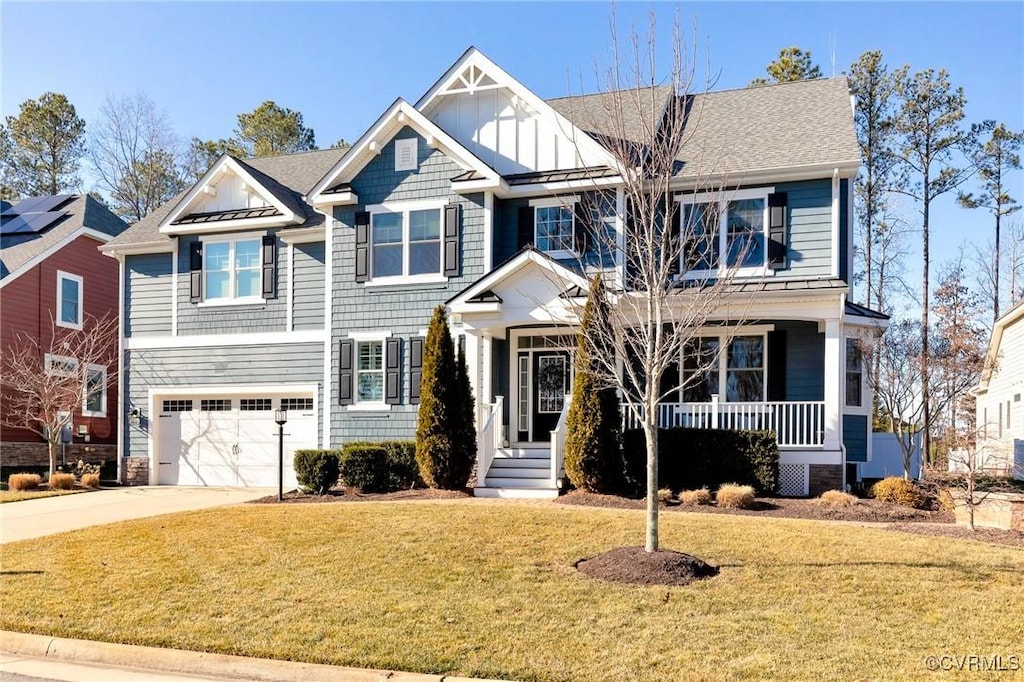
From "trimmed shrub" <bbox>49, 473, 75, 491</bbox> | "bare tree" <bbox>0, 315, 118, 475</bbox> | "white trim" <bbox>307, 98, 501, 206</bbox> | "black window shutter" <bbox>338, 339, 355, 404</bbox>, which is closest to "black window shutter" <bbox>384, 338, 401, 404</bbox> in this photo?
"black window shutter" <bbox>338, 339, 355, 404</bbox>

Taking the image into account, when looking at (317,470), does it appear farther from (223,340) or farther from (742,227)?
(742,227)

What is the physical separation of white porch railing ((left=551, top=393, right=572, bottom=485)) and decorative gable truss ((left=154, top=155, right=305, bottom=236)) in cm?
824

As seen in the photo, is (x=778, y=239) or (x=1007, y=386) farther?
(x=1007, y=386)

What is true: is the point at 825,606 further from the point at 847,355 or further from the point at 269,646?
the point at 847,355

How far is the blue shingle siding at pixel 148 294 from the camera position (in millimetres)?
21062

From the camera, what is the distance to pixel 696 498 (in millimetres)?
13578

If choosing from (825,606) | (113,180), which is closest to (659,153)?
(825,606)

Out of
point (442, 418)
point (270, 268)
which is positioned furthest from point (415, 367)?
point (270, 268)

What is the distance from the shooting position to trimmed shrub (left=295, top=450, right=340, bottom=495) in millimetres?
16312

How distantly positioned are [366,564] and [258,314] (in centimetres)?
1220

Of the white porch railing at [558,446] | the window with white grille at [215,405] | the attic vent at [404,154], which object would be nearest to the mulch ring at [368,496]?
the white porch railing at [558,446]

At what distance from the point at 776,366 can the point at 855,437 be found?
2.21 metres

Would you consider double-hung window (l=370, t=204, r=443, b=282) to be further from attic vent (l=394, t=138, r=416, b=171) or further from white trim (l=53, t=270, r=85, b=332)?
white trim (l=53, t=270, r=85, b=332)

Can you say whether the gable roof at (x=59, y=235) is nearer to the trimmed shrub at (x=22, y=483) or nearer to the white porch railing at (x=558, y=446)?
the trimmed shrub at (x=22, y=483)
